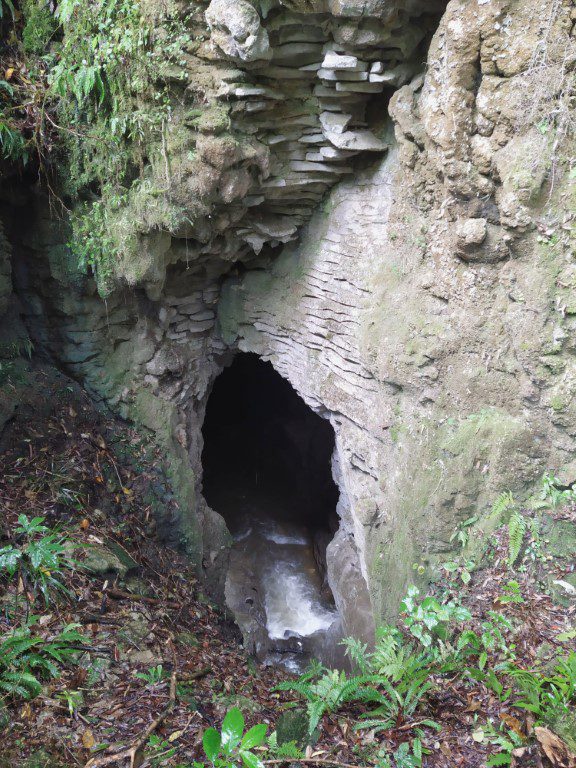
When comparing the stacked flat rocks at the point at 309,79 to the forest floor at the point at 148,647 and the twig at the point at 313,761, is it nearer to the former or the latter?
the forest floor at the point at 148,647

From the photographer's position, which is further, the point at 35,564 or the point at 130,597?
the point at 130,597

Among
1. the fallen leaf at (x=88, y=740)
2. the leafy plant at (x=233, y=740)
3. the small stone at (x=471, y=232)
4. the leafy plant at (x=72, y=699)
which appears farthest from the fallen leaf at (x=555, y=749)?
the small stone at (x=471, y=232)

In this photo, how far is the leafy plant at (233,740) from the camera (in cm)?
229

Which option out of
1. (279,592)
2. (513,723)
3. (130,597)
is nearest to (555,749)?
(513,723)

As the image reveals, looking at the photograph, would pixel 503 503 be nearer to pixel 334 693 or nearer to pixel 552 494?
pixel 552 494

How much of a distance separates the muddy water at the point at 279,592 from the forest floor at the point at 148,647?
2.67 m

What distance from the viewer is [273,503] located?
1167 cm

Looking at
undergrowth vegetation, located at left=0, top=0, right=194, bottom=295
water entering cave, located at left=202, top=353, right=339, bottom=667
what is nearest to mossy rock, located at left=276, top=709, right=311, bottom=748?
undergrowth vegetation, located at left=0, top=0, right=194, bottom=295

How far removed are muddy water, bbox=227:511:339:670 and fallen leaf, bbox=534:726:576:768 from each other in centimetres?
600

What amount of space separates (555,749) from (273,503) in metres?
9.21

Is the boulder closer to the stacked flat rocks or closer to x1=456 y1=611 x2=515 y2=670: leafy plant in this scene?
the stacked flat rocks

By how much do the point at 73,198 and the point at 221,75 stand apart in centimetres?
233

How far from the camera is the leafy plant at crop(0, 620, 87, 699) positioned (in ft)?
9.80

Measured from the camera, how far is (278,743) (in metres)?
3.04
